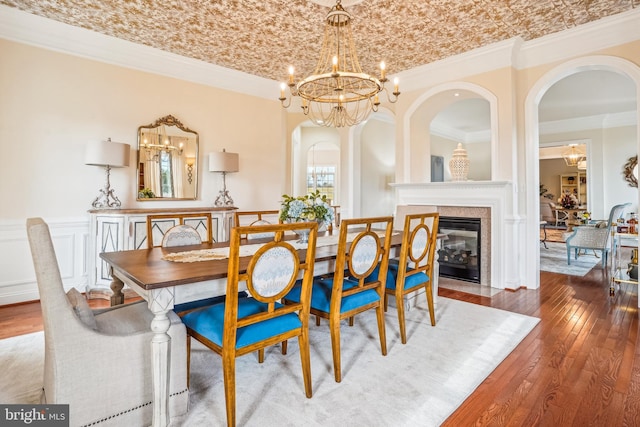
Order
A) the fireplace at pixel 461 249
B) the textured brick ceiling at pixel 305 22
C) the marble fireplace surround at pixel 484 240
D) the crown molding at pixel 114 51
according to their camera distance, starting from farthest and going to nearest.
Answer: the fireplace at pixel 461 249 → the marble fireplace surround at pixel 484 240 → the crown molding at pixel 114 51 → the textured brick ceiling at pixel 305 22

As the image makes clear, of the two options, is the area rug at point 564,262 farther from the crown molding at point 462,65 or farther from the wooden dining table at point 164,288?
the wooden dining table at point 164,288

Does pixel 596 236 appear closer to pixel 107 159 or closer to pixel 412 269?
pixel 412 269

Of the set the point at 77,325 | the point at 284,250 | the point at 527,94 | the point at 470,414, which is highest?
the point at 527,94

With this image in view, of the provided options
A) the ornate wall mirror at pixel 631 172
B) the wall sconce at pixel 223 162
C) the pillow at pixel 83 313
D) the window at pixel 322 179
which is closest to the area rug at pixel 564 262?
the ornate wall mirror at pixel 631 172

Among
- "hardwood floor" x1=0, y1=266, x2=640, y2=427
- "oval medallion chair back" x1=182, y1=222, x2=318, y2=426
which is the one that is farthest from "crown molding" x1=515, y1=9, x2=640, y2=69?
"oval medallion chair back" x1=182, y1=222, x2=318, y2=426

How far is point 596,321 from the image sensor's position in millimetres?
2998

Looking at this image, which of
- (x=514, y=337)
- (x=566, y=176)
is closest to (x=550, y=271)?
(x=514, y=337)

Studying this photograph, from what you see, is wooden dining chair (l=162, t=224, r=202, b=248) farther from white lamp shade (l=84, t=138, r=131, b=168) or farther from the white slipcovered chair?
white lamp shade (l=84, t=138, r=131, b=168)

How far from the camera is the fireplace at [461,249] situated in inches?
171

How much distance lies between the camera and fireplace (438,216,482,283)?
4348 mm

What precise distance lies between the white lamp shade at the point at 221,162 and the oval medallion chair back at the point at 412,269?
2.64m

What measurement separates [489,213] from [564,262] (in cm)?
267

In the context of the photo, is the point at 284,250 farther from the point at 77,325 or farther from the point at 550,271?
the point at 550,271

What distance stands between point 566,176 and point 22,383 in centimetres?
1550
